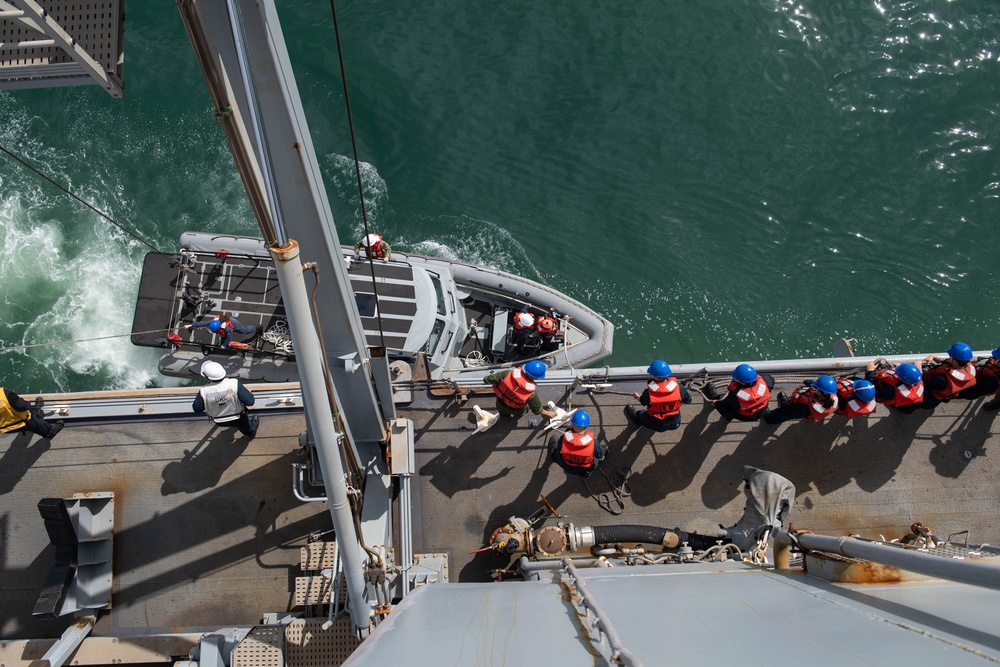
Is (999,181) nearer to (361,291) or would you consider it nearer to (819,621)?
(361,291)

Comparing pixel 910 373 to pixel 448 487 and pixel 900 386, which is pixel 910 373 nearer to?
pixel 900 386

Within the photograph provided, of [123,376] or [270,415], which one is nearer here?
[270,415]

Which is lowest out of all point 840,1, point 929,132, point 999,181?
point 999,181

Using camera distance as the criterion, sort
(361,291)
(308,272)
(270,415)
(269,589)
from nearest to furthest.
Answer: (308,272)
(269,589)
(270,415)
(361,291)

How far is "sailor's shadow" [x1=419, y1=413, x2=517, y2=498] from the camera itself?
929cm

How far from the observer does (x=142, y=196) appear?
16047 mm

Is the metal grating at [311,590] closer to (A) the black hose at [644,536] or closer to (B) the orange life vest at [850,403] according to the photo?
(A) the black hose at [644,536]

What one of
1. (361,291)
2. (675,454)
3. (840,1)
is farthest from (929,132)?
(361,291)

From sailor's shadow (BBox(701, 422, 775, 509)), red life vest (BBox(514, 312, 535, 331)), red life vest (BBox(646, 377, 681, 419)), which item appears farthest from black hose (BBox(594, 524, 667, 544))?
red life vest (BBox(514, 312, 535, 331))

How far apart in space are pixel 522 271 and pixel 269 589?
30.8 feet

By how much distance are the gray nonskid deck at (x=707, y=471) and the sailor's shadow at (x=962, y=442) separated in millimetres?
15

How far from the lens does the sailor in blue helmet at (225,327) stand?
40.7 feet

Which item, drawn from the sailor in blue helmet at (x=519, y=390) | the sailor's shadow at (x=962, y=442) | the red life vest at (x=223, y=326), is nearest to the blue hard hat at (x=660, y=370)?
the sailor in blue helmet at (x=519, y=390)

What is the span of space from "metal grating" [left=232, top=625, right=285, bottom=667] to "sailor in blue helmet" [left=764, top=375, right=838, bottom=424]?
23.7 ft
